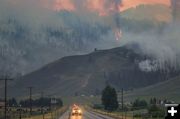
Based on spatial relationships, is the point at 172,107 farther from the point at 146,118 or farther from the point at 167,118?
the point at 146,118

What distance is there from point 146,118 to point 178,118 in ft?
370

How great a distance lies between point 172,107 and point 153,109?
5548 inches

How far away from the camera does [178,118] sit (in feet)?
38.3

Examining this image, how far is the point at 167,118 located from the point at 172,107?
381mm

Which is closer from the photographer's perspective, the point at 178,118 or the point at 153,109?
→ the point at 178,118

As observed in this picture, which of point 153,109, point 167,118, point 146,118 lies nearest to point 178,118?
point 167,118

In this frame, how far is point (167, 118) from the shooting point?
11766mm

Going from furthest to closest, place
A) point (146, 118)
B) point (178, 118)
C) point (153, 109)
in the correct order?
point (153, 109) → point (146, 118) → point (178, 118)

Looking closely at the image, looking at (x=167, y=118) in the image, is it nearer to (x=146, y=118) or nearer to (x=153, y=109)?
(x=146, y=118)

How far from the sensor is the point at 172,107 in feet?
39.3

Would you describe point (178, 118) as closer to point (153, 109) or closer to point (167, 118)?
point (167, 118)

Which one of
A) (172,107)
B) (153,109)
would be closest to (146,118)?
(153,109)

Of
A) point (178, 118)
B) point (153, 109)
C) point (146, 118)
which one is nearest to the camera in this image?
point (178, 118)

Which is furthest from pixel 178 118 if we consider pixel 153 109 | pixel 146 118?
pixel 153 109
